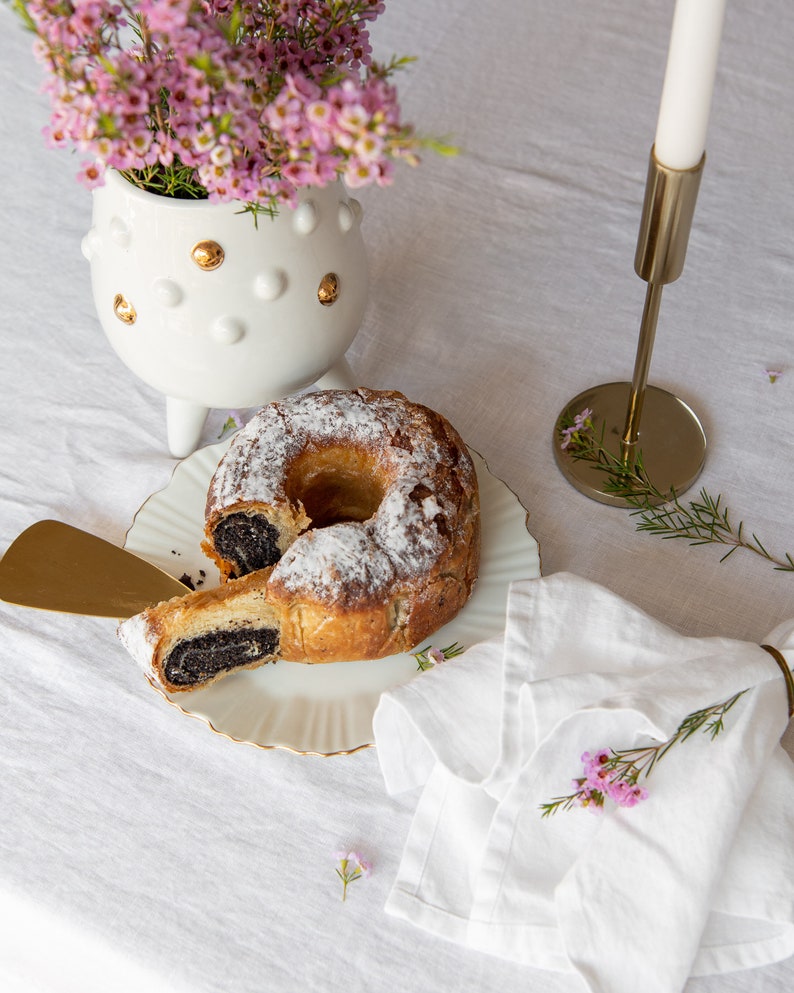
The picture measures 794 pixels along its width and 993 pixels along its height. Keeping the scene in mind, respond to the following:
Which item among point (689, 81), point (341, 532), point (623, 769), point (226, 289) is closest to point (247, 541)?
point (341, 532)

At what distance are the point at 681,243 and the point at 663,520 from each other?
0.86 feet

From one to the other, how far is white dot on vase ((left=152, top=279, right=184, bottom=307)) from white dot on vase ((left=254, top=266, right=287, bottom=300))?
0.06 metres

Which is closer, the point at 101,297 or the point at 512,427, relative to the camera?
the point at 101,297

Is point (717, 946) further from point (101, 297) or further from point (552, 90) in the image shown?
point (552, 90)

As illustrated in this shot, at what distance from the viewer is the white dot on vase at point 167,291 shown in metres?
0.84

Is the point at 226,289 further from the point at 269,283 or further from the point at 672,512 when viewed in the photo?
the point at 672,512

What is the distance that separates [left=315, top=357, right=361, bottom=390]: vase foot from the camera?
1.03 metres

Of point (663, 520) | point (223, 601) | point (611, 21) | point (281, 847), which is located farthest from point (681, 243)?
point (611, 21)

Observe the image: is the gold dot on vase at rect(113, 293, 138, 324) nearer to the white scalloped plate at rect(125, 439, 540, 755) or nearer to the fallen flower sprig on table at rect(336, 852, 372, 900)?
the white scalloped plate at rect(125, 439, 540, 755)

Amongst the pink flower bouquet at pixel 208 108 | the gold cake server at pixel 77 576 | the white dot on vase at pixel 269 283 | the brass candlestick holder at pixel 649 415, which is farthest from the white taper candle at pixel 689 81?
the gold cake server at pixel 77 576

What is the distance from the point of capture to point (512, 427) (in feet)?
3.48

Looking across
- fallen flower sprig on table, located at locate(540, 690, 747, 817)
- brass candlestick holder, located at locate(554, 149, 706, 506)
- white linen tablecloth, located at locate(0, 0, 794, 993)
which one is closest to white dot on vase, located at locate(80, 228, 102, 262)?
white linen tablecloth, located at locate(0, 0, 794, 993)

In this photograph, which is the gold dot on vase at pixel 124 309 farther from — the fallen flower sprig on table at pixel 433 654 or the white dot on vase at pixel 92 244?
the fallen flower sprig on table at pixel 433 654

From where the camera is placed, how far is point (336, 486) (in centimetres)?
94
